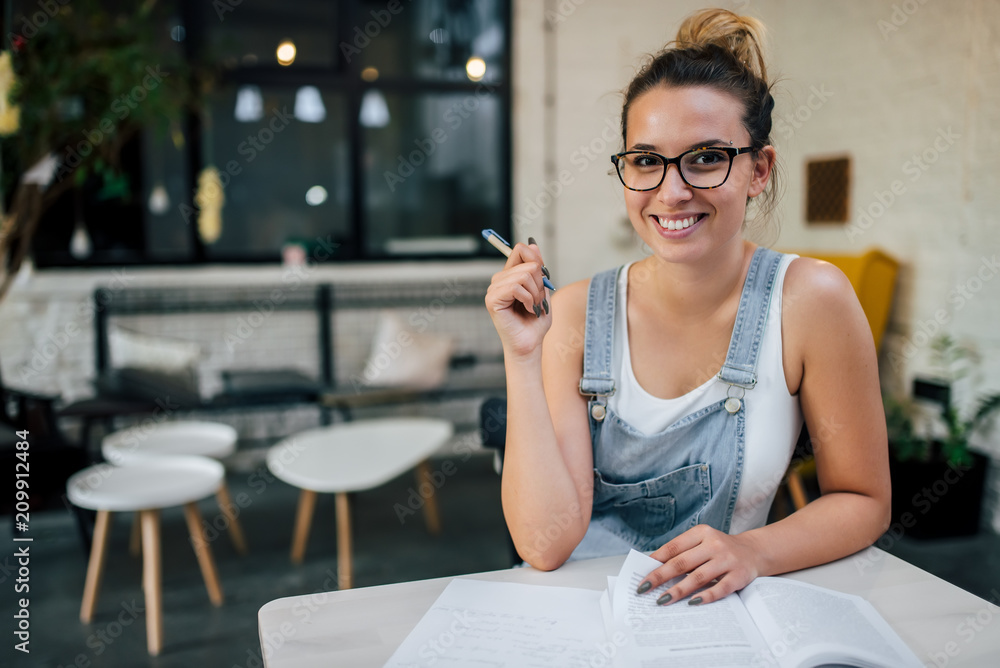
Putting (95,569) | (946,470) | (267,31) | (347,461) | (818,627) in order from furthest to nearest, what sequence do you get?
1. (267,31)
2. (946,470)
3. (347,461)
4. (95,569)
5. (818,627)

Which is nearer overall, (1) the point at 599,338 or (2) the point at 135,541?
(1) the point at 599,338

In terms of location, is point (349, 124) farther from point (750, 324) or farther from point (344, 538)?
point (750, 324)

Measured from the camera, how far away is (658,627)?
0.81 m

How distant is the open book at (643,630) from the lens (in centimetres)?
75

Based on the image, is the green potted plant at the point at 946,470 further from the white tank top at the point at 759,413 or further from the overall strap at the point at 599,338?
the overall strap at the point at 599,338

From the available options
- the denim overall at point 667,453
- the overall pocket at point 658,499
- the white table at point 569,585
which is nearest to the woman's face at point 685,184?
the denim overall at point 667,453

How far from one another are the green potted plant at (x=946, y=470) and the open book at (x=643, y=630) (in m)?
2.45

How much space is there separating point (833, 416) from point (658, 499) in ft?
0.96

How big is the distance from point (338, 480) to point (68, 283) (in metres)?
2.22

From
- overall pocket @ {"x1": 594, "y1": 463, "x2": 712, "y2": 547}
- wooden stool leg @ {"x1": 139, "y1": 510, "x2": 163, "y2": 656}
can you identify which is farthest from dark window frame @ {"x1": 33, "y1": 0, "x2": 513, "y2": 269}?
overall pocket @ {"x1": 594, "y1": 463, "x2": 712, "y2": 547}

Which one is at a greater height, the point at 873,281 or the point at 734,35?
the point at 734,35

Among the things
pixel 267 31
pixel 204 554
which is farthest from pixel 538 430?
pixel 267 31

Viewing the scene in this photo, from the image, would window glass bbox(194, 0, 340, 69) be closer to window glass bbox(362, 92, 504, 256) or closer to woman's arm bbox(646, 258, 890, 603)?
window glass bbox(362, 92, 504, 256)

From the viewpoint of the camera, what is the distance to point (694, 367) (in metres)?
1.22
